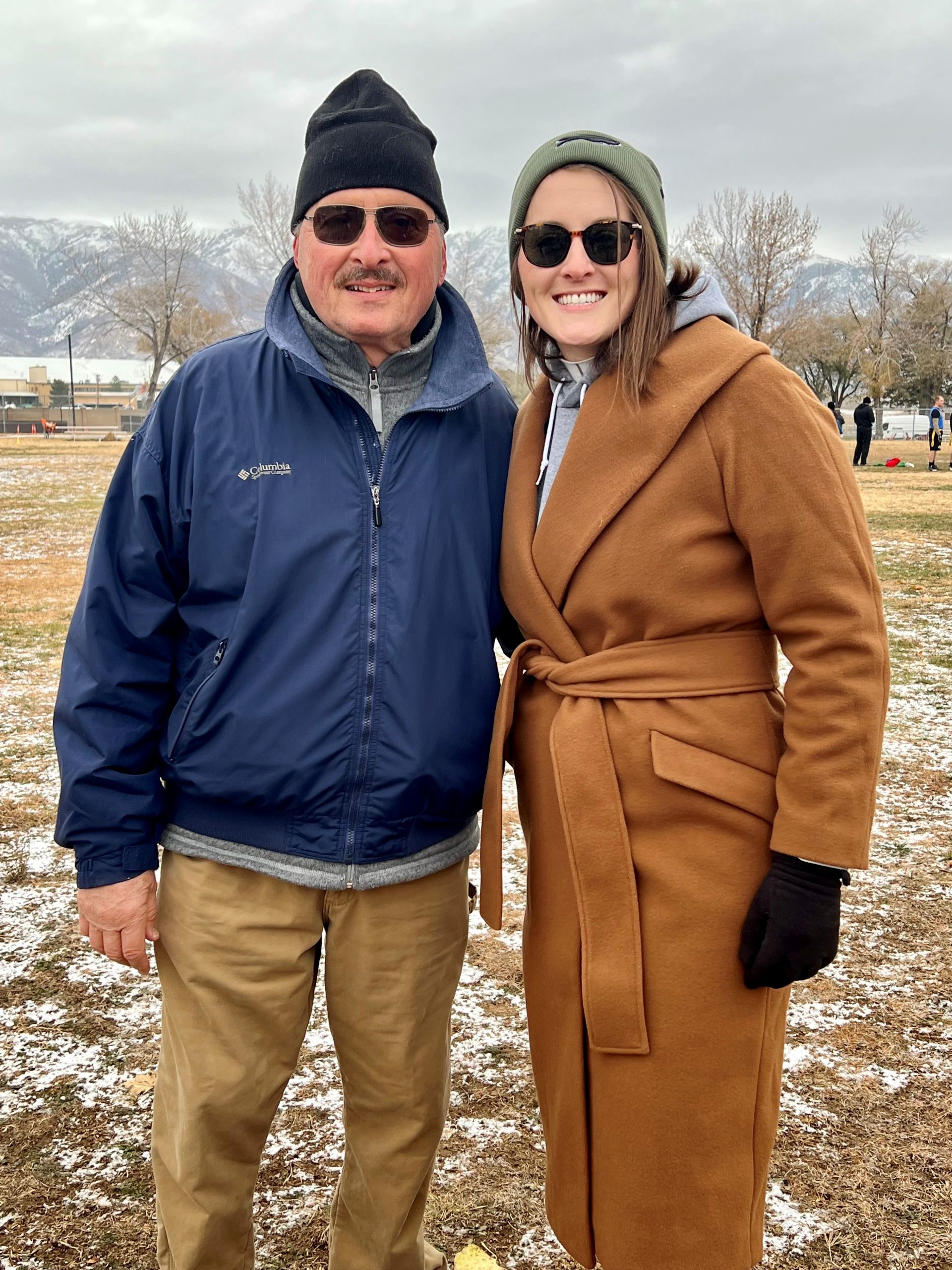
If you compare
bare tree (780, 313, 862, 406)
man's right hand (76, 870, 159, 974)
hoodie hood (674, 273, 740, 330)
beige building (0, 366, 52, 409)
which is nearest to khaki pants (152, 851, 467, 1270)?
man's right hand (76, 870, 159, 974)

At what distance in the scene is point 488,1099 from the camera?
110 inches

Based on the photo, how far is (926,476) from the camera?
72.5 feet

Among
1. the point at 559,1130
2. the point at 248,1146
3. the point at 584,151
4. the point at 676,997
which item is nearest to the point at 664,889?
the point at 676,997

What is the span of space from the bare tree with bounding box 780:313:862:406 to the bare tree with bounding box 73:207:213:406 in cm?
2679

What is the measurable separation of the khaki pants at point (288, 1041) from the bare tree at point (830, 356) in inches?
1656

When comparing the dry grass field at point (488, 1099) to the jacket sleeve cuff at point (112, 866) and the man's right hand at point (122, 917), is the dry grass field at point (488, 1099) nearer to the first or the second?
the man's right hand at point (122, 917)

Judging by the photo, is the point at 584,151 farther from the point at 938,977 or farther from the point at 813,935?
the point at 938,977

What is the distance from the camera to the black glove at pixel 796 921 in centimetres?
169

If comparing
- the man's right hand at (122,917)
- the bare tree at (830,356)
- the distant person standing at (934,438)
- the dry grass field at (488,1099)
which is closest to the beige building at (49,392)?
the bare tree at (830,356)

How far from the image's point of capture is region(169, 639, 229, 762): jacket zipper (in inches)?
77.4

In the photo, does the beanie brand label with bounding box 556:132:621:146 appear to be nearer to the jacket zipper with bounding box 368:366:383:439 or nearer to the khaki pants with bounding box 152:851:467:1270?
the jacket zipper with bounding box 368:366:383:439

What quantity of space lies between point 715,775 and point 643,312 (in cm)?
83

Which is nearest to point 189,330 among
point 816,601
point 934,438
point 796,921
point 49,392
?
point 49,392

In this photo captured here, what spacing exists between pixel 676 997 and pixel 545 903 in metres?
0.30
